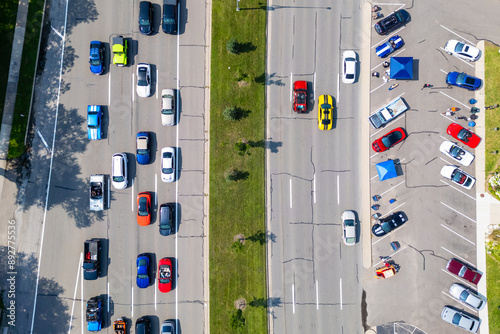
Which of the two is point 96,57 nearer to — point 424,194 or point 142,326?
point 142,326

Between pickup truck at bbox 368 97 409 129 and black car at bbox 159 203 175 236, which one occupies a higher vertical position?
pickup truck at bbox 368 97 409 129

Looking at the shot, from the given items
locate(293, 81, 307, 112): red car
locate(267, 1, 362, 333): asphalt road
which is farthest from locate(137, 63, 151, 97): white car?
locate(293, 81, 307, 112): red car

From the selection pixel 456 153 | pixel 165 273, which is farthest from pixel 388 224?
pixel 165 273

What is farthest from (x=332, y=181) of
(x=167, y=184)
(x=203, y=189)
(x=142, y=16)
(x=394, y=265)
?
(x=142, y=16)

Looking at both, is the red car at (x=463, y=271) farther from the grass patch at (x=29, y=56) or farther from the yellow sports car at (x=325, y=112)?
the grass patch at (x=29, y=56)

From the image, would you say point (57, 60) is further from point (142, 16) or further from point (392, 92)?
point (392, 92)

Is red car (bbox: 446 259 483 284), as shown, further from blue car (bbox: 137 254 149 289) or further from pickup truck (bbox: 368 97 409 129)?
blue car (bbox: 137 254 149 289)
